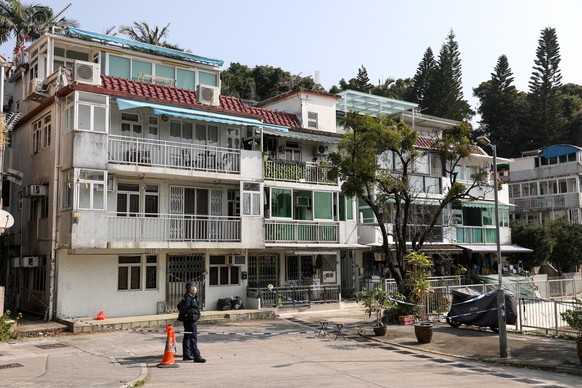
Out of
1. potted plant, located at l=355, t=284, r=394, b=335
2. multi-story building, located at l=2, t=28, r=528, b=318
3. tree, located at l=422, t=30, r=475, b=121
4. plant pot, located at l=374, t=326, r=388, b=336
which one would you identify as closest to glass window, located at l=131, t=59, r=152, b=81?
multi-story building, located at l=2, t=28, r=528, b=318

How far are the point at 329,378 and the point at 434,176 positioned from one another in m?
22.9

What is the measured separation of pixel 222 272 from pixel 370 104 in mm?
16276

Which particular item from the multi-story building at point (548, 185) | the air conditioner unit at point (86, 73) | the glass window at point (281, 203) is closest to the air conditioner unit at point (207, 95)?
the air conditioner unit at point (86, 73)

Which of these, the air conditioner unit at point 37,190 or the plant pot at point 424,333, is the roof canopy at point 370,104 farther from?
the plant pot at point 424,333

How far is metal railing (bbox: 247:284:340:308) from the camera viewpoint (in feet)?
78.9

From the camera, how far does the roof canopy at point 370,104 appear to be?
34.1 meters

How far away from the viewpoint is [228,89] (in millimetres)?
50969

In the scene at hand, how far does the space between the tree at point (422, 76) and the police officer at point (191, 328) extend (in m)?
54.9

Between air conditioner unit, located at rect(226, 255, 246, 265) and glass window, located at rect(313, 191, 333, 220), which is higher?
glass window, located at rect(313, 191, 333, 220)

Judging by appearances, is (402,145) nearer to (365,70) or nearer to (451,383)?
(451,383)

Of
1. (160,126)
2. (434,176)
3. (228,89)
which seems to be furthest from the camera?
(228,89)

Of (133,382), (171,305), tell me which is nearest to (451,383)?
(133,382)

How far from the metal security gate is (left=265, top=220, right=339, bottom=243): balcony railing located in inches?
125

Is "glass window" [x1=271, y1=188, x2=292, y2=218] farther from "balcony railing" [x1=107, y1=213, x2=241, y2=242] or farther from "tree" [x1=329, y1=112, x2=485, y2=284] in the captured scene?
"tree" [x1=329, y1=112, x2=485, y2=284]
